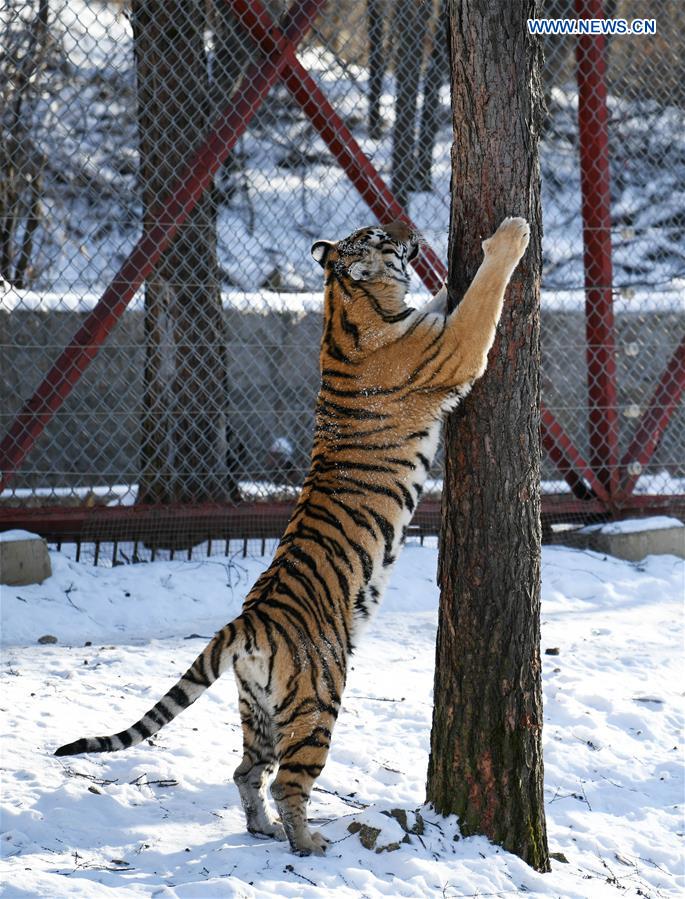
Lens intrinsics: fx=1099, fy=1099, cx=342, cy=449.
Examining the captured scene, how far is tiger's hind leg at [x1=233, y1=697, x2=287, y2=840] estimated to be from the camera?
3.49 m

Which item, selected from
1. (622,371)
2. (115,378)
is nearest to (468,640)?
(115,378)

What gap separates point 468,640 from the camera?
11.3ft

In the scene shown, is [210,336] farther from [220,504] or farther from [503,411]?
[503,411]

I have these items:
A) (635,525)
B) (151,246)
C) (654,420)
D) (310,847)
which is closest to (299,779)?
(310,847)

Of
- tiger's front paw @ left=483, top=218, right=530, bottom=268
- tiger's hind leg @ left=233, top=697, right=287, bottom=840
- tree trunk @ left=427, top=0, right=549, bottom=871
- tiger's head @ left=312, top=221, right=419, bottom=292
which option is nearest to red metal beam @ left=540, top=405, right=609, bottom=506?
tiger's head @ left=312, top=221, right=419, bottom=292

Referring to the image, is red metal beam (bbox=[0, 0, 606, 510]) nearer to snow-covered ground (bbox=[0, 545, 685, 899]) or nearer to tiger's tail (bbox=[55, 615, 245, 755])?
snow-covered ground (bbox=[0, 545, 685, 899])

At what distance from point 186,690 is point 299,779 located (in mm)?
443

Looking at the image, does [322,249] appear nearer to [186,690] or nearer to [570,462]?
[186,690]

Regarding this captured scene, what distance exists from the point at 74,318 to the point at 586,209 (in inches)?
145

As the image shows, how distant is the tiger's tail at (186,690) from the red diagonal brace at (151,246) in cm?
319

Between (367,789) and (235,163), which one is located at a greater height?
(235,163)

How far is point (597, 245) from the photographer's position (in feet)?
23.9

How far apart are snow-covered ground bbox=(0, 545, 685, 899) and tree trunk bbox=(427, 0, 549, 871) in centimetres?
18

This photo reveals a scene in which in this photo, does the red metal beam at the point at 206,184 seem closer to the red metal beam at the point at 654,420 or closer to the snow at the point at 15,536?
the snow at the point at 15,536
